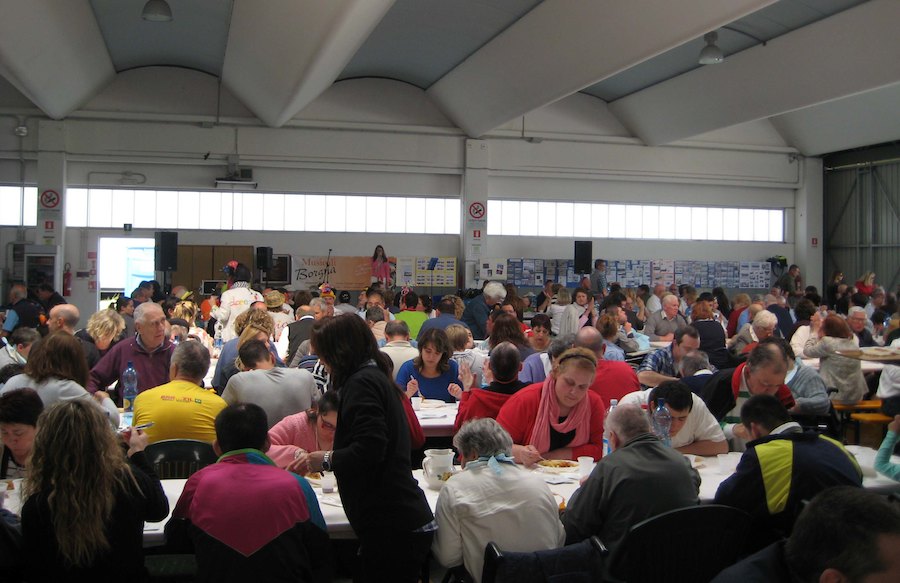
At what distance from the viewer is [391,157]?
14.5 metres

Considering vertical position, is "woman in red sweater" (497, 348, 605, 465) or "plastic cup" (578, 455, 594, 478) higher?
"woman in red sweater" (497, 348, 605, 465)

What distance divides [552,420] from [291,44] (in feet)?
21.0

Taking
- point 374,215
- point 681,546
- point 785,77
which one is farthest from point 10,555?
point 374,215

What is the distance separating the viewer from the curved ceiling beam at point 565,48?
804cm

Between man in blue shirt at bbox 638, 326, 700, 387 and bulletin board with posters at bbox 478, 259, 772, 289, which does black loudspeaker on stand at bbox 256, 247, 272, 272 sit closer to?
bulletin board with posters at bbox 478, 259, 772, 289

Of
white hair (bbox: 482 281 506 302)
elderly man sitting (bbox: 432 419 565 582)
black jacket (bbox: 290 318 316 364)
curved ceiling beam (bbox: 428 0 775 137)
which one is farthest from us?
white hair (bbox: 482 281 506 302)

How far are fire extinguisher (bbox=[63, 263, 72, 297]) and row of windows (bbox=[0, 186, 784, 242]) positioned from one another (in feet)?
2.59

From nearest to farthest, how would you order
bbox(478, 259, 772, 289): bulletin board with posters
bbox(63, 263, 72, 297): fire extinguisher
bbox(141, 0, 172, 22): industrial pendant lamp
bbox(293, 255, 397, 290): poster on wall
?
bbox(141, 0, 172, 22): industrial pendant lamp → bbox(63, 263, 72, 297): fire extinguisher → bbox(293, 255, 397, 290): poster on wall → bbox(478, 259, 772, 289): bulletin board with posters

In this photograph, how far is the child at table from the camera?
147 inches

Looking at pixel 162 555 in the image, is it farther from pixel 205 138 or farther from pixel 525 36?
pixel 205 138

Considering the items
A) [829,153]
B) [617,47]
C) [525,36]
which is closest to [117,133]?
[525,36]

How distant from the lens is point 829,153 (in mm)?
16188

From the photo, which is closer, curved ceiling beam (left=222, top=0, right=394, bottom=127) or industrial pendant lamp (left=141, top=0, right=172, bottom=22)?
curved ceiling beam (left=222, top=0, right=394, bottom=127)

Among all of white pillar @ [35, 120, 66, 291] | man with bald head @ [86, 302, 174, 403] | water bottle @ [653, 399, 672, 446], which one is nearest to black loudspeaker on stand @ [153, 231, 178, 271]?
white pillar @ [35, 120, 66, 291]
